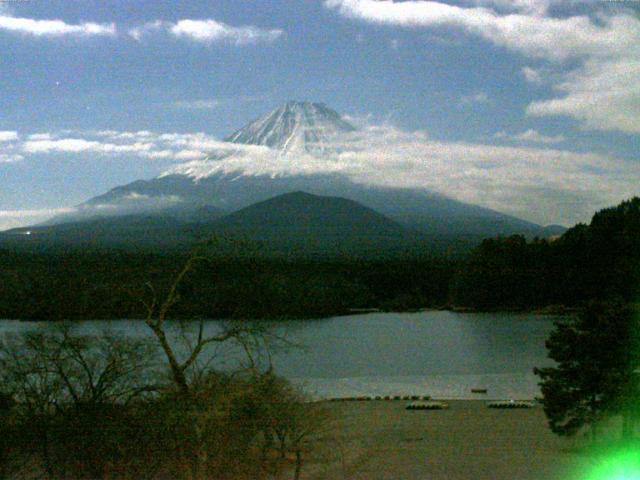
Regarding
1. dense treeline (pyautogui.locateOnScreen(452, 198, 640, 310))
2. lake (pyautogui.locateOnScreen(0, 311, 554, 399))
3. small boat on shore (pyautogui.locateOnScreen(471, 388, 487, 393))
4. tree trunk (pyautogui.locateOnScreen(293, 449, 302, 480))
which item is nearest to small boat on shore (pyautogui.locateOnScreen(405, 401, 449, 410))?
lake (pyautogui.locateOnScreen(0, 311, 554, 399))

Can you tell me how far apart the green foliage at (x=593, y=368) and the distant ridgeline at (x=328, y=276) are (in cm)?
276

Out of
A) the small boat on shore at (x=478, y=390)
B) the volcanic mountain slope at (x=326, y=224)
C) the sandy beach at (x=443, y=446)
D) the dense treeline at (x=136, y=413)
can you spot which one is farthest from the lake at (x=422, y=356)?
the dense treeline at (x=136, y=413)

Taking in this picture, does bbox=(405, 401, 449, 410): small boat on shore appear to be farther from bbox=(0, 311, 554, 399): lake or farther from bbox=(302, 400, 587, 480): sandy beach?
bbox=(0, 311, 554, 399): lake

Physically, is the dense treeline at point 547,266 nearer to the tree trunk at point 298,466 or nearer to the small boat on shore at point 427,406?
the small boat on shore at point 427,406

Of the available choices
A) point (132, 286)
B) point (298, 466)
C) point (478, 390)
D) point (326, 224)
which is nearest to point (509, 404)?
point (478, 390)

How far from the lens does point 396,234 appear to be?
2545cm

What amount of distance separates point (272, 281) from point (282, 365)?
4.58 ft

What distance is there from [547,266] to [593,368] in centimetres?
940

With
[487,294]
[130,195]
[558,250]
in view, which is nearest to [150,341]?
[487,294]

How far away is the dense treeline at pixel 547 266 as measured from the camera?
15.0m

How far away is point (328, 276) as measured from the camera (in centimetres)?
1291

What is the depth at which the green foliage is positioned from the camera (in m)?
6.55

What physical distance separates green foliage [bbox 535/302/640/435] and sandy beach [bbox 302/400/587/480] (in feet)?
1.13

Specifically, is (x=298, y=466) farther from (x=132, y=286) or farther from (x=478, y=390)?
(x=478, y=390)
